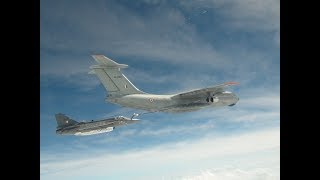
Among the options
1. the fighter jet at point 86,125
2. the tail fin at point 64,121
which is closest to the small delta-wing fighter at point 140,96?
the fighter jet at point 86,125

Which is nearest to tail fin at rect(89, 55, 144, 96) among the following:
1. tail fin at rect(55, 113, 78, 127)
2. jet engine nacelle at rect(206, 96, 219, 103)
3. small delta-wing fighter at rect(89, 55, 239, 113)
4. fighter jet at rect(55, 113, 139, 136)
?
small delta-wing fighter at rect(89, 55, 239, 113)

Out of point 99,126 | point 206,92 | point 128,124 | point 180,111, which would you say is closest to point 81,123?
point 99,126

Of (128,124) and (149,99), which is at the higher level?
(149,99)

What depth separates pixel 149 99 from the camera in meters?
13.9

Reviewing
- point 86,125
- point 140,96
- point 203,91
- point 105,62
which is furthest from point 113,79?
point 203,91

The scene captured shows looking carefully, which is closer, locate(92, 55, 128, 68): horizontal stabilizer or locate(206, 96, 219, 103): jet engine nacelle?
locate(92, 55, 128, 68): horizontal stabilizer

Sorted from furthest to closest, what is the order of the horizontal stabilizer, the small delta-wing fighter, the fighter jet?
the small delta-wing fighter < the horizontal stabilizer < the fighter jet

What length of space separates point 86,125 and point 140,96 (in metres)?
2.60

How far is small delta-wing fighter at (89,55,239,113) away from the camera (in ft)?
45.6

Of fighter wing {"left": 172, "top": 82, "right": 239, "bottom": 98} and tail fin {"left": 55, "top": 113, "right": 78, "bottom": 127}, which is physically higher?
fighter wing {"left": 172, "top": 82, "right": 239, "bottom": 98}

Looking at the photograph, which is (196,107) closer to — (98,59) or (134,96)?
(134,96)

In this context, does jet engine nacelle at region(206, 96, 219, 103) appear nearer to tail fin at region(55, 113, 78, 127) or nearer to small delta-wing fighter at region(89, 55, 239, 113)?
small delta-wing fighter at region(89, 55, 239, 113)

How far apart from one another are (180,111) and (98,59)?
13.7 feet

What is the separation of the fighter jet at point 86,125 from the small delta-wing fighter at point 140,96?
98cm
